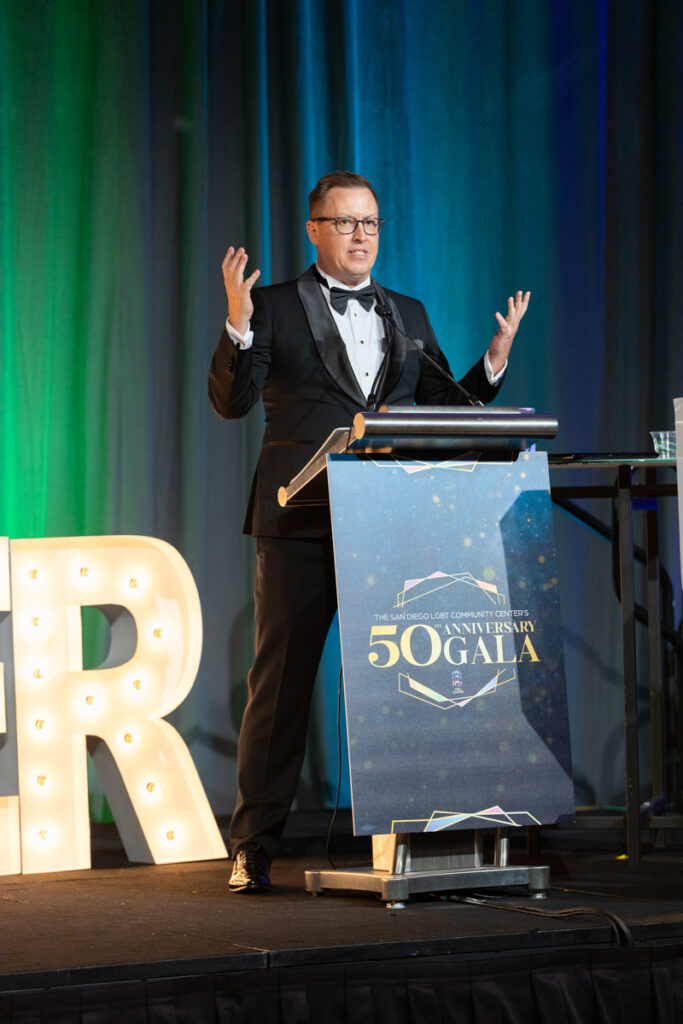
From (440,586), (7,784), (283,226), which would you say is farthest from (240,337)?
(283,226)

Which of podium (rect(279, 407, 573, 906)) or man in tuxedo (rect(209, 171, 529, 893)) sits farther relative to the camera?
man in tuxedo (rect(209, 171, 529, 893))

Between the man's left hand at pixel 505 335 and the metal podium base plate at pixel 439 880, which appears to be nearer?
the metal podium base plate at pixel 439 880

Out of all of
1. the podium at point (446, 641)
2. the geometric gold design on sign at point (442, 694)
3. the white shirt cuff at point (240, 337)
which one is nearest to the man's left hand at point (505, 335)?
the podium at point (446, 641)

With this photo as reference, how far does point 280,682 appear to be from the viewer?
2721 millimetres

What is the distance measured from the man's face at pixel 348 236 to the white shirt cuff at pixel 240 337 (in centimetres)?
31

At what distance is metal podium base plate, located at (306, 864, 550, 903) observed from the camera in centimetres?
232

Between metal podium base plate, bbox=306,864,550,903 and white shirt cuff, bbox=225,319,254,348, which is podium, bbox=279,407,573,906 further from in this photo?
white shirt cuff, bbox=225,319,254,348

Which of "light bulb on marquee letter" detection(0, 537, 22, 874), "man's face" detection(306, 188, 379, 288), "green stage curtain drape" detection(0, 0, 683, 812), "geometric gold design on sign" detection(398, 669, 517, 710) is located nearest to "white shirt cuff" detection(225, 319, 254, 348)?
"man's face" detection(306, 188, 379, 288)

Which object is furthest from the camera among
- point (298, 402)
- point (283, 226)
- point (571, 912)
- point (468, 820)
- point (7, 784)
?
point (283, 226)

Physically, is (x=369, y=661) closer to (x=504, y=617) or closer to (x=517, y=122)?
(x=504, y=617)

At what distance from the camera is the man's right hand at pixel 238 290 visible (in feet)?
8.32

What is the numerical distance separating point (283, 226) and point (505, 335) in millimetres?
1592

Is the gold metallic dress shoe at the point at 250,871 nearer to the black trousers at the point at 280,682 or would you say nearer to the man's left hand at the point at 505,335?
the black trousers at the point at 280,682

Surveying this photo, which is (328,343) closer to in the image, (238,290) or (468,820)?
(238,290)
